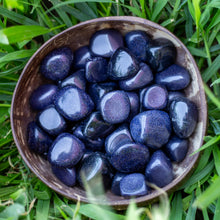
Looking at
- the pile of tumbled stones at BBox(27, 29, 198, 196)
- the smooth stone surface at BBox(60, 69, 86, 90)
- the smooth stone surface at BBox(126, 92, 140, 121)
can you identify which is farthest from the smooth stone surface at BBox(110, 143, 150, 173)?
the smooth stone surface at BBox(60, 69, 86, 90)

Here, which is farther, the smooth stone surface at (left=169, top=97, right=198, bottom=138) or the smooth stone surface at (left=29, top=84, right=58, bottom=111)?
the smooth stone surface at (left=29, top=84, right=58, bottom=111)

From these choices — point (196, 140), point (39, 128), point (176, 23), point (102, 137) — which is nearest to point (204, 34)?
point (176, 23)

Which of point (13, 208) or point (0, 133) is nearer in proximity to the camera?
point (13, 208)

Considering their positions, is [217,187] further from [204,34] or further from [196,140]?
[204,34]

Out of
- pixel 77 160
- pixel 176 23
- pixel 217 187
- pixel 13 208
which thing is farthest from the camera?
pixel 176 23

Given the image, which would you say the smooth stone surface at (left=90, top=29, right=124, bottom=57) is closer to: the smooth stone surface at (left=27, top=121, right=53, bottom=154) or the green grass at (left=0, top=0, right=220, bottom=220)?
the green grass at (left=0, top=0, right=220, bottom=220)

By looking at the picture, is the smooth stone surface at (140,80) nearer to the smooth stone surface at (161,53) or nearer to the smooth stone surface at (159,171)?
the smooth stone surface at (161,53)

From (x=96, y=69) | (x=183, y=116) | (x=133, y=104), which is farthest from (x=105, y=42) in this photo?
(x=183, y=116)
